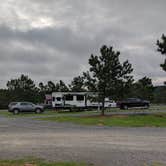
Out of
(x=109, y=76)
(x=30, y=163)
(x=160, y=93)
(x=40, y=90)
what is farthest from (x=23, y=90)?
(x=30, y=163)

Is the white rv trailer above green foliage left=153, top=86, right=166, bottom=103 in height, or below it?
below

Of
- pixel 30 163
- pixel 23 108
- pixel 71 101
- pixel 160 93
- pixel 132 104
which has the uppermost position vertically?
pixel 160 93

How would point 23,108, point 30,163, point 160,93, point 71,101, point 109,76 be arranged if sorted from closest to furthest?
point 30,163, point 109,76, point 23,108, point 71,101, point 160,93

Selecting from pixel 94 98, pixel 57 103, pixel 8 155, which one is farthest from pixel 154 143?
pixel 57 103

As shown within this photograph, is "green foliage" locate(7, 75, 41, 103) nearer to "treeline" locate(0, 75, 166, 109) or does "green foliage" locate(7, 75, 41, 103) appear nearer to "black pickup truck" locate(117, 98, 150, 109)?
"treeline" locate(0, 75, 166, 109)

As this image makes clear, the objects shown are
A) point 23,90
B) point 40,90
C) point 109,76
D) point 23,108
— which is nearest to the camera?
point 109,76

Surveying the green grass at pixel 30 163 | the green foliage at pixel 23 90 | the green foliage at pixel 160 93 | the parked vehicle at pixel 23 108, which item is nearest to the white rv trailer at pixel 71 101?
the parked vehicle at pixel 23 108

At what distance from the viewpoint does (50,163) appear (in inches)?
488

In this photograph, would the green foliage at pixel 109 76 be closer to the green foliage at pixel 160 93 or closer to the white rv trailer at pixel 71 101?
the green foliage at pixel 160 93

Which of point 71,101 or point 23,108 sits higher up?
point 71,101

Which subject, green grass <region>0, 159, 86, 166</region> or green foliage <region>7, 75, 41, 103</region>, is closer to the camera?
green grass <region>0, 159, 86, 166</region>

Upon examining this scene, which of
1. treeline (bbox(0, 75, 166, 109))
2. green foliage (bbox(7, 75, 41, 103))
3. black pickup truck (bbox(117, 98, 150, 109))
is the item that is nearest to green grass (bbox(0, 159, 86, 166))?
black pickup truck (bbox(117, 98, 150, 109))

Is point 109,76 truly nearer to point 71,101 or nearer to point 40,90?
point 71,101

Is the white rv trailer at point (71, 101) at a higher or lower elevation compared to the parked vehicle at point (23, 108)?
higher
